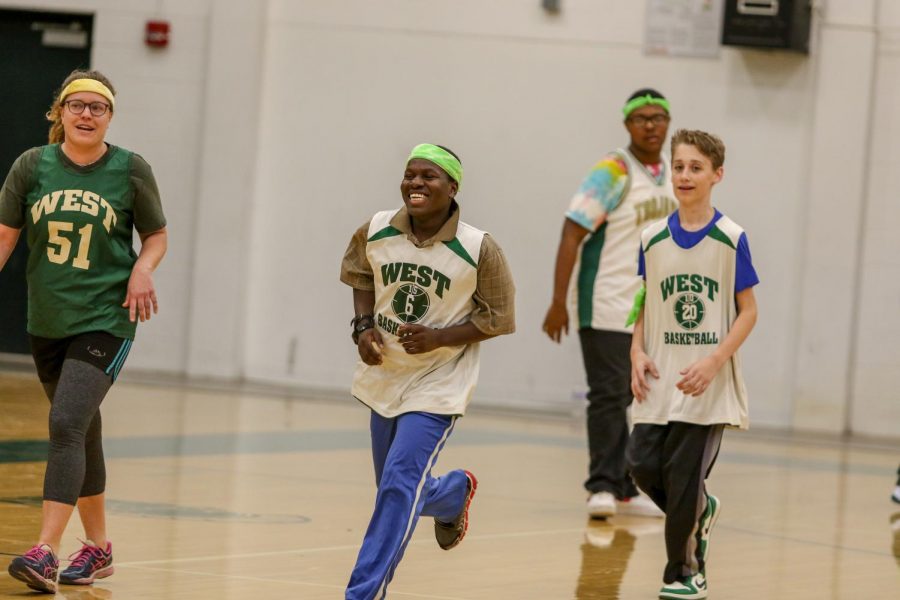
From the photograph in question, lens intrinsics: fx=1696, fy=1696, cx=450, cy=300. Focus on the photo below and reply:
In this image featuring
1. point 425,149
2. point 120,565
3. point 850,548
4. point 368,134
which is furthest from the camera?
point 368,134

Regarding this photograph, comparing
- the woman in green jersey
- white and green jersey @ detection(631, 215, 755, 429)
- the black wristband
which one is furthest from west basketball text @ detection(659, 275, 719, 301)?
the woman in green jersey

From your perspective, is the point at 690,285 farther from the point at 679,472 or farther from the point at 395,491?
the point at 395,491

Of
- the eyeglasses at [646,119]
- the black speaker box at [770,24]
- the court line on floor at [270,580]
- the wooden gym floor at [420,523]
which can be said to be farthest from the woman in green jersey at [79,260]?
the black speaker box at [770,24]

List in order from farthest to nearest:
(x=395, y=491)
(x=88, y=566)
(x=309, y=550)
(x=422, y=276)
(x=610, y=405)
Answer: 1. (x=610, y=405)
2. (x=309, y=550)
3. (x=88, y=566)
4. (x=422, y=276)
5. (x=395, y=491)

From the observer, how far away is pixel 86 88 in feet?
19.9

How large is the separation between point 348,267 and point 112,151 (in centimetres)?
96

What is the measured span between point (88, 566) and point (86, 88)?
172cm

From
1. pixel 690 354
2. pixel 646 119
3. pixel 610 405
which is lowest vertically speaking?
pixel 610 405

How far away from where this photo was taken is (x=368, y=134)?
1570 cm

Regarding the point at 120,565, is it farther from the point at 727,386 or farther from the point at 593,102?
the point at 593,102

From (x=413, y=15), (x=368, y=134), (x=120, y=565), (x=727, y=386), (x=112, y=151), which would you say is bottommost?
(x=120, y=565)

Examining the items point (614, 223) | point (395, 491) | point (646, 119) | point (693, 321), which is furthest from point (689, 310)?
point (646, 119)

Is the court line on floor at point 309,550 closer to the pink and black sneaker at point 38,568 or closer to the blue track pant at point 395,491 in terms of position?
the pink and black sneaker at point 38,568

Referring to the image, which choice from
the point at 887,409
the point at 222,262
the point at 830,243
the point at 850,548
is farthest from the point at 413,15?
the point at 850,548
